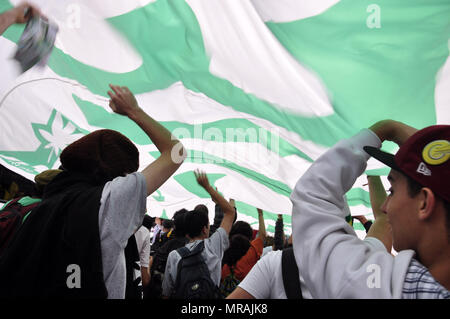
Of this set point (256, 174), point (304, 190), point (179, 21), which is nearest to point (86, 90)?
point (179, 21)

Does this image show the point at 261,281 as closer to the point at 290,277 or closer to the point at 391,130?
the point at 290,277

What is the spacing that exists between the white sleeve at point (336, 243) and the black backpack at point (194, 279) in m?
2.10

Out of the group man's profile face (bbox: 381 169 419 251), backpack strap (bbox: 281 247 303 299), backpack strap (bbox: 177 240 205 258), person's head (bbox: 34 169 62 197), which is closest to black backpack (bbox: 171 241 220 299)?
backpack strap (bbox: 177 240 205 258)

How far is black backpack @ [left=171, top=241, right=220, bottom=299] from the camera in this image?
322 cm

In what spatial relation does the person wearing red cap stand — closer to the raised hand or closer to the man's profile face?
the man's profile face

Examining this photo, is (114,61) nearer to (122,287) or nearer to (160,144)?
(160,144)

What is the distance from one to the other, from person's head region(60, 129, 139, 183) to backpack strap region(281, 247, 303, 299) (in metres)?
0.83

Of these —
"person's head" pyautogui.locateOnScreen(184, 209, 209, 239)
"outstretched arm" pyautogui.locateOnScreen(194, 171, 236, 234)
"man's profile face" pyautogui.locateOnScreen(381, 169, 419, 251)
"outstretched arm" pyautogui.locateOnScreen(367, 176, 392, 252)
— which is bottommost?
"person's head" pyautogui.locateOnScreen(184, 209, 209, 239)

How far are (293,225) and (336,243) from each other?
147mm

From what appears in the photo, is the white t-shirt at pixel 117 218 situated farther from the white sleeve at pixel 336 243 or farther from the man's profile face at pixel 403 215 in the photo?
the man's profile face at pixel 403 215

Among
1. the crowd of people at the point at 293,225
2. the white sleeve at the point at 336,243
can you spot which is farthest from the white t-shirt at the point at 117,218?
the white sleeve at the point at 336,243

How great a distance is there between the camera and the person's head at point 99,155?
6.12ft

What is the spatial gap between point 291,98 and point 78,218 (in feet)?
4.56
